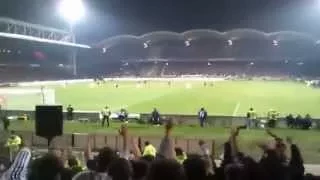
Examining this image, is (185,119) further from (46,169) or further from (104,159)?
(46,169)

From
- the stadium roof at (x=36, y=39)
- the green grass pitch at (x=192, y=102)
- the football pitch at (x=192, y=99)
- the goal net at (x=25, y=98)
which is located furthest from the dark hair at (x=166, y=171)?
the stadium roof at (x=36, y=39)

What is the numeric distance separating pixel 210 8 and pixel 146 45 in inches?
473

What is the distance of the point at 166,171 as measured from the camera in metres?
4.44

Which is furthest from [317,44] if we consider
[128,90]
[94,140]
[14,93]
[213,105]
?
[94,140]

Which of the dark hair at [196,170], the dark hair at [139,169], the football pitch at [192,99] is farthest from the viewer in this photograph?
the football pitch at [192,99]

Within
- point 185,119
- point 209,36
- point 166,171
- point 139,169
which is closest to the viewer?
point 166,171

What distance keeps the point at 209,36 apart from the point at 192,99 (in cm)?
2934

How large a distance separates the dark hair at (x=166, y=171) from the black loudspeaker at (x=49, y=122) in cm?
1161

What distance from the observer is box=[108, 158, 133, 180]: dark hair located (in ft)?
16.3

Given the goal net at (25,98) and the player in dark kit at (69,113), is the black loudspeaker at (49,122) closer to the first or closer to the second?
the player in dark kit at (69,113)

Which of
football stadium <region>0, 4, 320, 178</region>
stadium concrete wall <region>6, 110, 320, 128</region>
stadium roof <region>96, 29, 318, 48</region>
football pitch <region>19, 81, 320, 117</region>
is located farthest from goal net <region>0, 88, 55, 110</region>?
stadium roof <region>96, 29, 318, 48</region>

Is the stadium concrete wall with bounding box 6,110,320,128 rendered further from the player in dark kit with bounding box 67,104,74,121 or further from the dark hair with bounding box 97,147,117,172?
the dark hair with bounding box 97,147,117,172

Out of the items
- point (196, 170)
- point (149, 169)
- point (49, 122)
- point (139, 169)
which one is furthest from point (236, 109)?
point (149, 169)

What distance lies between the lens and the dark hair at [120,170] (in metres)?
4.96
